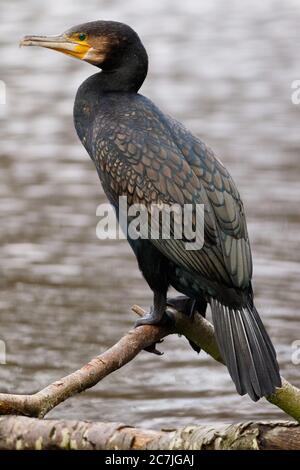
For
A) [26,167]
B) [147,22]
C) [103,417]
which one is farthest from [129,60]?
[147,22]

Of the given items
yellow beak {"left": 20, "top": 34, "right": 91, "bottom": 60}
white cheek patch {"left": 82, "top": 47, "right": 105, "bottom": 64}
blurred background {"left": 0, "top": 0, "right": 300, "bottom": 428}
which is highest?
yellow beak {"left": 20, "top": 34, "right": 91, "bottom": 60}

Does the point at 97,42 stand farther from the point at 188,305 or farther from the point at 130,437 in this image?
the point at 130,437

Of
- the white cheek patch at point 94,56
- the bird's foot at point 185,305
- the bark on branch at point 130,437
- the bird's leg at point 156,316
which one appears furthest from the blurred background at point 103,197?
the bark on branch at point 130,437

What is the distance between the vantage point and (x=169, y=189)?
3752 millimetres

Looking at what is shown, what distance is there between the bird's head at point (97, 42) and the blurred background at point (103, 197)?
190 centimetres

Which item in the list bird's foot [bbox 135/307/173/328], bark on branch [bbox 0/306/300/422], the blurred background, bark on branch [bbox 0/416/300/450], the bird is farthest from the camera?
the blurred background

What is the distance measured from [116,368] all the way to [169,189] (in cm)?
61

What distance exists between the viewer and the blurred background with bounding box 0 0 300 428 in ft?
18.8

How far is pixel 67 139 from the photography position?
344 inches

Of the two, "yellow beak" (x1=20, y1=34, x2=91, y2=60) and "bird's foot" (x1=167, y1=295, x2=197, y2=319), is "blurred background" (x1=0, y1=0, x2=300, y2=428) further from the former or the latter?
"yellow beak" (x1=20, y1=34, x2=91, y2=60)

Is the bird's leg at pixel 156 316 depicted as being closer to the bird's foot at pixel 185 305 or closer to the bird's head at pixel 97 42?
the bird's foot at pixel 185 305

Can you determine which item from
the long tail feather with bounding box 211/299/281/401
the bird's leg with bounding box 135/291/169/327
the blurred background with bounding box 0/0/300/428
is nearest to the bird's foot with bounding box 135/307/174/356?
the bird's leg with bounding box 135/291/169/327

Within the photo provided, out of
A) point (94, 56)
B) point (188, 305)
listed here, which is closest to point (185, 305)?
point (188, 305)
